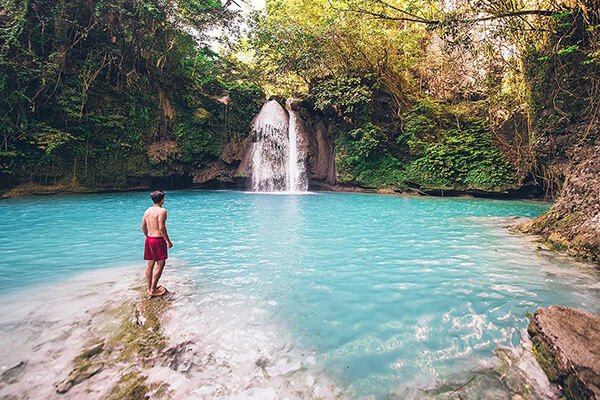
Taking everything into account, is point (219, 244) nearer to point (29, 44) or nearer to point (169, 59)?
point (29, 44)

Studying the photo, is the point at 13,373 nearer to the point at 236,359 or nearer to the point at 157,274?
the point at 157,274

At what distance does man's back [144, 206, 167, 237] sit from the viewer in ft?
9.93

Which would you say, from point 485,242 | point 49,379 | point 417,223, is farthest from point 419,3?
point 49,379

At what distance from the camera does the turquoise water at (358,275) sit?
2326mm

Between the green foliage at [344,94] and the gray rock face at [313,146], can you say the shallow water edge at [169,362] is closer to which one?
the gray rock face at [313,146]

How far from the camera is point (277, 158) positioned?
16.3 meters

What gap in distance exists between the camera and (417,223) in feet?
23.3

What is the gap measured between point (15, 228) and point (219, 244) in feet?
15.8

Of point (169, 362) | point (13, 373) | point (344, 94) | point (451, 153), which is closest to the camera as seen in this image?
point (13, 373)

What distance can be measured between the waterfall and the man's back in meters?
13.0

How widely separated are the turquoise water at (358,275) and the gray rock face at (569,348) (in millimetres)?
251

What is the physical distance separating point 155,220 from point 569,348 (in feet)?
12.0

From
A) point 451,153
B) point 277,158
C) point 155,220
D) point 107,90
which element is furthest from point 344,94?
point 155,220

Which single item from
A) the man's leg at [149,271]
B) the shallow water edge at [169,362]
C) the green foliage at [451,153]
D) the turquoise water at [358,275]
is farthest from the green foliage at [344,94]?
the shallow water edge at [169,362]
